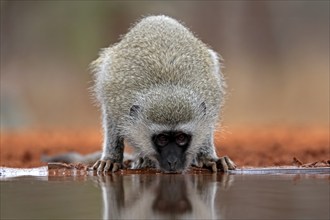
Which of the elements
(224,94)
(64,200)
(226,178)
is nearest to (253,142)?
(224,94)

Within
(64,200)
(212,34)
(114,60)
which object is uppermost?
(212,34)

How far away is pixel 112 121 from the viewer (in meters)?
7.86

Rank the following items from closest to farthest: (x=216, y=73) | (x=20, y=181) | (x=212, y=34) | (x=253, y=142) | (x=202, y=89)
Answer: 1. (x=20, y=181)
2. (x=202, y=89)
3. (x=216, y=73)
4. (x=253, y=142)
5. (x=212, y=34)

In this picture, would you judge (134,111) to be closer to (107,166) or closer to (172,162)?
(107,166)

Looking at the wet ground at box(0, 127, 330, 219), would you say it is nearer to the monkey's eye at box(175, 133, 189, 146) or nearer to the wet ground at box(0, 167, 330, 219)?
the wet ground at box(0, 167, 330, 219)

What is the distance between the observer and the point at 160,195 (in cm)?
550

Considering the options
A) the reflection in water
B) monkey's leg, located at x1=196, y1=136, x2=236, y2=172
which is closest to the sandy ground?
monkey's leg, located at x1=196, y1=136, x2=236, y2=172

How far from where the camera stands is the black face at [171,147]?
7145mm

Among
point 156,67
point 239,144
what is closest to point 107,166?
point 156,67

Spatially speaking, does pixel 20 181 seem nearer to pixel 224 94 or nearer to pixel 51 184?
pixel 51 184

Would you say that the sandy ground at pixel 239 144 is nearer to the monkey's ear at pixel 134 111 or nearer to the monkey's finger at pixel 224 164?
the monkey's finger at pixel 224 164

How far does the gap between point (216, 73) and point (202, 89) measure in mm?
583

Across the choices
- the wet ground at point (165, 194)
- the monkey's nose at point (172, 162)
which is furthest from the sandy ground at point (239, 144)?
the wet ground at point (165, 194)

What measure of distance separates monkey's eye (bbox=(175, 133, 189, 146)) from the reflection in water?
495 mm
